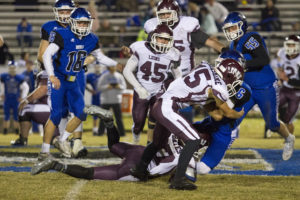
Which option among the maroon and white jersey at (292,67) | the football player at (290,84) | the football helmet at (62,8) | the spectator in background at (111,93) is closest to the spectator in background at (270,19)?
the football player at (290,84)

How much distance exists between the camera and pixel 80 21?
645cm

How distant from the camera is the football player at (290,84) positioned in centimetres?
999

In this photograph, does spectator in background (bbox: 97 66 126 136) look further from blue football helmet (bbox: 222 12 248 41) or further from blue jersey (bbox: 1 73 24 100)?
blue football helmet (bbox: 222 12 248 41)

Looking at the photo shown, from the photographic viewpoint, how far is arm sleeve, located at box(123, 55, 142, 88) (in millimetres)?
6469

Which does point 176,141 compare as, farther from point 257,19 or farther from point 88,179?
point 257,19

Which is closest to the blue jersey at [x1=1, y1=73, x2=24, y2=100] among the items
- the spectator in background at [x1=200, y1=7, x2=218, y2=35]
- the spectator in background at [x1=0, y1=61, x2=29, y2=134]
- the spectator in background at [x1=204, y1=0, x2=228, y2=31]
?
the spectator in background at [x1=0, y1=61, x2=29, y2=134]

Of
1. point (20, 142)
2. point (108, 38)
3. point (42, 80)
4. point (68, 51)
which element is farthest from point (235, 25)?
point (108, 38)

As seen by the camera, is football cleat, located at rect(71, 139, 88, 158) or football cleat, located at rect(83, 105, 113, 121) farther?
football cleat, located at rect(71, 139, 88, 158)

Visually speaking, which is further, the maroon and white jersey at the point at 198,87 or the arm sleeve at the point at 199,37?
the arm sleeve at the point at 199,37

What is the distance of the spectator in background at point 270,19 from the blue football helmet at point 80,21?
30.4 feet

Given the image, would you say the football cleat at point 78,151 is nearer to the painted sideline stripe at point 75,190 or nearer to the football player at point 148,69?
the football player at point 148,69

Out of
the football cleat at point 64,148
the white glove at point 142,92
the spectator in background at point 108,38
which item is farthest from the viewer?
the spectator in background at point 108,38

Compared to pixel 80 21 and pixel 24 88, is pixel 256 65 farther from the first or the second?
pixel 24 88

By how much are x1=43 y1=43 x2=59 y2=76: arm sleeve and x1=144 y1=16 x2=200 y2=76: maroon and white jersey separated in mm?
1326
